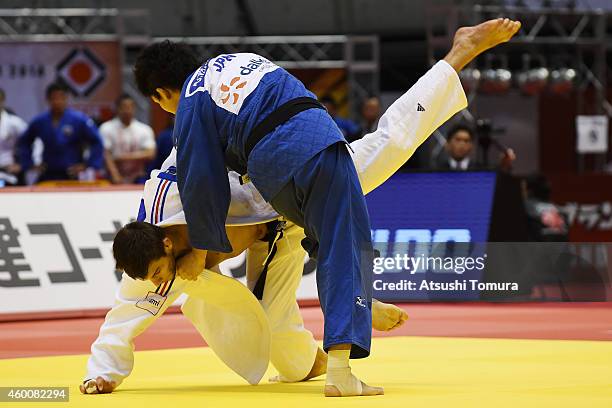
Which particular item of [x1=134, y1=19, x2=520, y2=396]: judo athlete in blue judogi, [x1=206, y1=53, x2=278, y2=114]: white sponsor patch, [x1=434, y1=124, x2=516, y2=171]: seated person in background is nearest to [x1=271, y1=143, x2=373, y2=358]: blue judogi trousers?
[x1=134, y1=19, x2=520, y2=396]: judo athlete in blue judogi

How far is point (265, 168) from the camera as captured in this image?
397cm

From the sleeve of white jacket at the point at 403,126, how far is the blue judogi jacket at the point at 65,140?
21.7 feet

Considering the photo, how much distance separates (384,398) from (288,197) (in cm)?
76

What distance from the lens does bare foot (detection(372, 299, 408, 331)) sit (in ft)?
13.7

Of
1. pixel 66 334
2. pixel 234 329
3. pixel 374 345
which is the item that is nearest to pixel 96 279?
pixel 66 334

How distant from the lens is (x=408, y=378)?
15.0 ft

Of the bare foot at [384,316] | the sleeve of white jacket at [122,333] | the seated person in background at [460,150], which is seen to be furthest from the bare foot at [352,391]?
the seated person in background at [460,150]

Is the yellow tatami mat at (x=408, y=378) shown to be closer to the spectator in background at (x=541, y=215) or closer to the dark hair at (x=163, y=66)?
the dark hair at (x=163, y=66)

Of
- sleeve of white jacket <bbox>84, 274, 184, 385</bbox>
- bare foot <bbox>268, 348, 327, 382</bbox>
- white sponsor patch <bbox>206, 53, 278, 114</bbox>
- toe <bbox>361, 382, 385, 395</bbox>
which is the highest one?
white sponsor patch <bbox>206, 53, 278, 114</bbox>

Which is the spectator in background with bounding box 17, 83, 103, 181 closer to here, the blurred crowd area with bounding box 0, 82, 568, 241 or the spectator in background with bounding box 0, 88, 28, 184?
the blurred crowd area with bounding box 0, 82, 568, 241

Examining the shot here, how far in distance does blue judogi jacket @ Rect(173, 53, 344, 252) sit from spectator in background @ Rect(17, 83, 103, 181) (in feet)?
21.7

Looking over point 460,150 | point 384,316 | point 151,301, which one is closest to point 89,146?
point 460,150

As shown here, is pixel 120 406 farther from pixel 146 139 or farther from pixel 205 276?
pixel 146 139

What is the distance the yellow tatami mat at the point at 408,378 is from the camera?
376 cm
